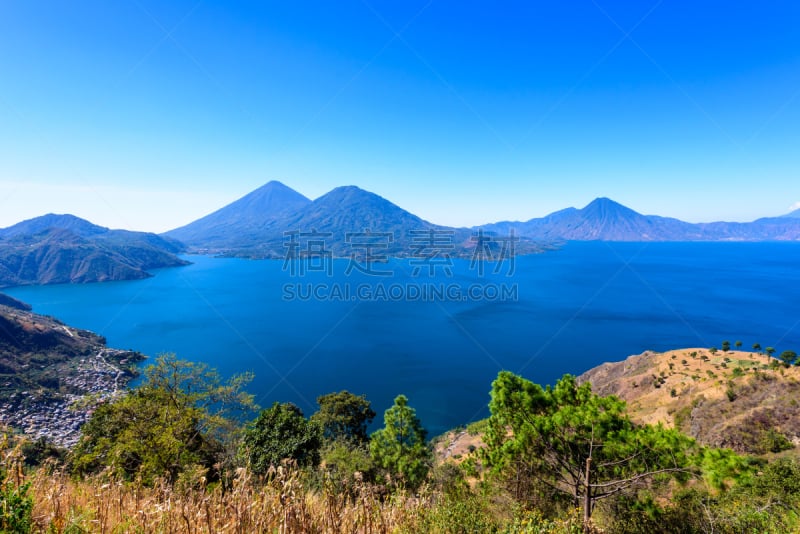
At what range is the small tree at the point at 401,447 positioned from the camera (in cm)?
1372

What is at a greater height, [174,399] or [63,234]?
[63,234]

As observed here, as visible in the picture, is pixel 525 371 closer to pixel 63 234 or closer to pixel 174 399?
pixel 174 399

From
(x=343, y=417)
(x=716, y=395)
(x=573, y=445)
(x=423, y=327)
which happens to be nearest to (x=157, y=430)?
(x=573, y=445)

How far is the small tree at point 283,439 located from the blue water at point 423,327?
Result: 18.6 meters

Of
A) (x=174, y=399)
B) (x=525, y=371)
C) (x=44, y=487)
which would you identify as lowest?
(x=525, y=371)

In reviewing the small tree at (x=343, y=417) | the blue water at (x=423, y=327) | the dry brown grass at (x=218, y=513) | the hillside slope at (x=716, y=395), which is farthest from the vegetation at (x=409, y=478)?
the blue water at (x=423, y=327)

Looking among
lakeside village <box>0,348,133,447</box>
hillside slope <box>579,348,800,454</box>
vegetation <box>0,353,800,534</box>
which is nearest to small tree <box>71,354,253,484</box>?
vegetation <box>0,353,800,534</box>

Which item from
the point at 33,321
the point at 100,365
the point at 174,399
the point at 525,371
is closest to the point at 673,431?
the point at 174,399

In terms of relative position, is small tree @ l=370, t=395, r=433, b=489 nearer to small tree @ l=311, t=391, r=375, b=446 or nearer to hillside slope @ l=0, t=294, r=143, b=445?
small tree @ l=311, t=391, r=375, b=446

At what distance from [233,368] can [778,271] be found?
7503 inches

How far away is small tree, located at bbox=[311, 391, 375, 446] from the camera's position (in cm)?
2175

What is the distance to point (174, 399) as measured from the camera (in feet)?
39.4

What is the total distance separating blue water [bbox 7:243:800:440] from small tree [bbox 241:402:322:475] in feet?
61.1

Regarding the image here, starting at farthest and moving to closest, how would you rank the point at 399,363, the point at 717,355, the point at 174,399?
the point at 399,363 → the point at 717,355 → the point at 174,399
